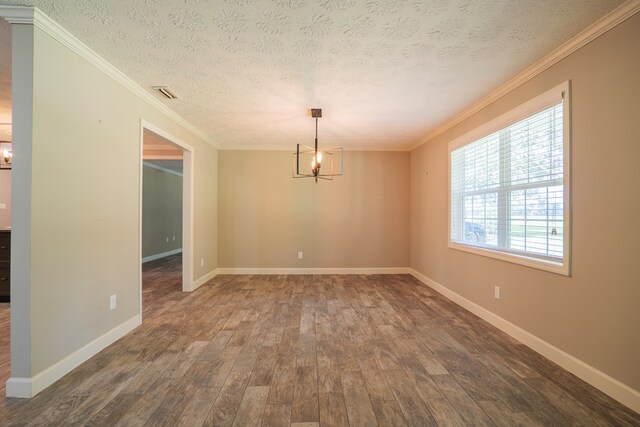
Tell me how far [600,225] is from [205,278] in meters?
5.00

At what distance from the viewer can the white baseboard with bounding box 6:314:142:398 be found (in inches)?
69.9

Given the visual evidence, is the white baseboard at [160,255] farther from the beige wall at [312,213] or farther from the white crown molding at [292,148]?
the white crown molding at [292,148]

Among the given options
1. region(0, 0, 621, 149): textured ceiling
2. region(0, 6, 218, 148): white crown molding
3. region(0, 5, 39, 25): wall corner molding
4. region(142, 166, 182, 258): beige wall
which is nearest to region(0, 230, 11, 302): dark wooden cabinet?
region(0, 6, 218, 148): white crown molding

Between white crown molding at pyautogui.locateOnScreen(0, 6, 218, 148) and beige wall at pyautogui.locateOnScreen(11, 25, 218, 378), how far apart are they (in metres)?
0.04

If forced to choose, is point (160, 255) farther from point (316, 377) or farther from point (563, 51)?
point (563, 51)

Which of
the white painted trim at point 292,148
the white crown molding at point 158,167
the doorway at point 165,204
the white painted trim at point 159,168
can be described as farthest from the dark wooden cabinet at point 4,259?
the white crown molding at point 158,167

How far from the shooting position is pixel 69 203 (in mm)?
2100

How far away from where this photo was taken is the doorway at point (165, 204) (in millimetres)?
→ 4270

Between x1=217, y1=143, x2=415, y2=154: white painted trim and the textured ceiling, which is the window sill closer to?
the textured ceiling

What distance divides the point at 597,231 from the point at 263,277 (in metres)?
4.57

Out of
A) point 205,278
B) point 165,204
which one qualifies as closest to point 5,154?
point 205,278

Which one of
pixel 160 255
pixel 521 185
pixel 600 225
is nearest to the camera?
pixel 600 225

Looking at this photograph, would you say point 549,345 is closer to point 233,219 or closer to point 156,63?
point 156,63

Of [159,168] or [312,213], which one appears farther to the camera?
[159,168]
